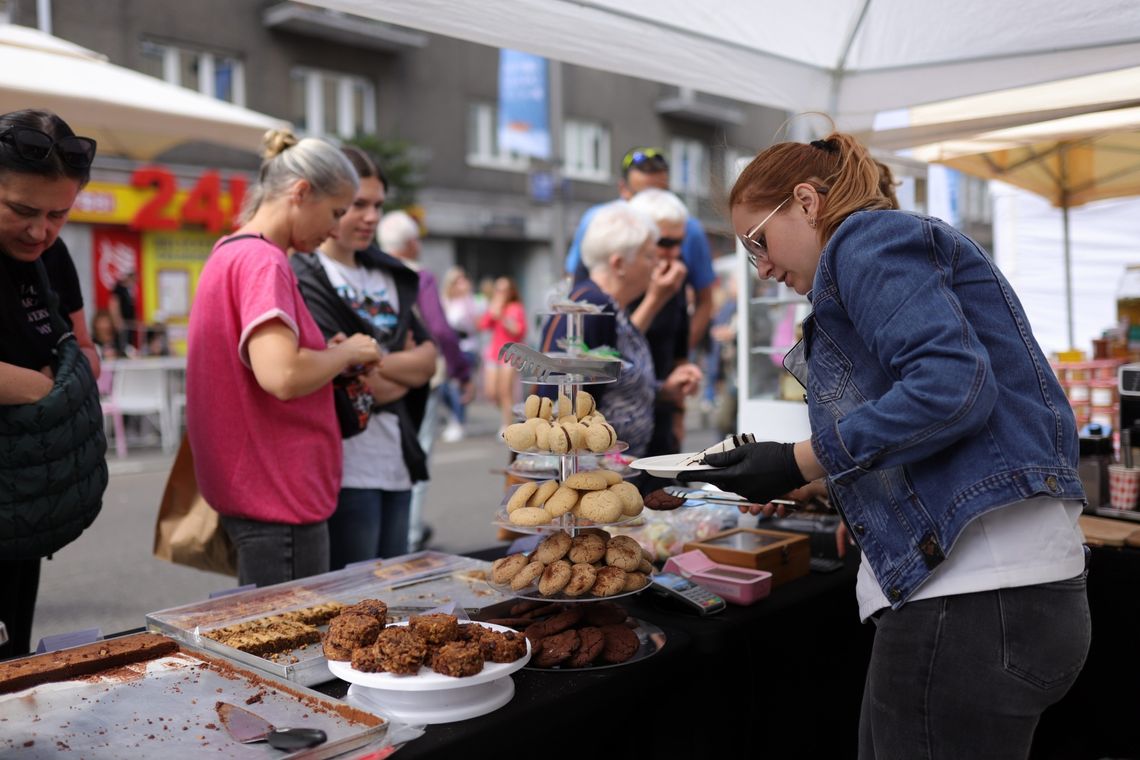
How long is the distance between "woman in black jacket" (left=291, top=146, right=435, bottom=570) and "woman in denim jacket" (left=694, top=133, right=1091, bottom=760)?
4.85 feet

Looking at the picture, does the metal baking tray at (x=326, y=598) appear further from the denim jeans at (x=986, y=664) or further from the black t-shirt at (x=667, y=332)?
the black t-shirt at (x=667, y=332)

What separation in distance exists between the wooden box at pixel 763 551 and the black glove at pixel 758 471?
2.32 feet

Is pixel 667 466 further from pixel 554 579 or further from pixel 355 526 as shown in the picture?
pixel 355 526

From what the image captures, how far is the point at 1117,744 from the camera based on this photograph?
259cm

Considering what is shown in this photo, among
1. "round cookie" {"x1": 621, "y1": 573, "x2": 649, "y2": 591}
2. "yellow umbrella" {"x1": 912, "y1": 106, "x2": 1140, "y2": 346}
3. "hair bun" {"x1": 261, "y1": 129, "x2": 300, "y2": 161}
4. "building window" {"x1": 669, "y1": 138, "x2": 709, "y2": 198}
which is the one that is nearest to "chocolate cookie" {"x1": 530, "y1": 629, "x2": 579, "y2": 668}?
"round cookie" {"x1": 621, "y1": 573, "x2": 649, "y2": 591}

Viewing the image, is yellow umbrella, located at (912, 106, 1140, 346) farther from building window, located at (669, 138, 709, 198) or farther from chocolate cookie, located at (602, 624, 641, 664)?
building window, located at (669, 138, 709, 198)

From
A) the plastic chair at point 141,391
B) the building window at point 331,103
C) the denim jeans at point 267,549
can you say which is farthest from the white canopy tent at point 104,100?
the building window at point 331,103

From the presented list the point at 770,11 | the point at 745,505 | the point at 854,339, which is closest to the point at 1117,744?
the point at 745,505

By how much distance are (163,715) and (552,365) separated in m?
0.90

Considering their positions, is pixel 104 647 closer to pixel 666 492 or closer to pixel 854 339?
pixel 666 492

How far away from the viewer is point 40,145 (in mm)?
1795

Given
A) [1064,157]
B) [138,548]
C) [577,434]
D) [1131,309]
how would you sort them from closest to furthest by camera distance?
[577,434], [1131,309], [1064,157], [138,548]

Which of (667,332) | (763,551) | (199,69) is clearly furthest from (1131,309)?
(199,69)

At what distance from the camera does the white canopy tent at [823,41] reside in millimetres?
2621
